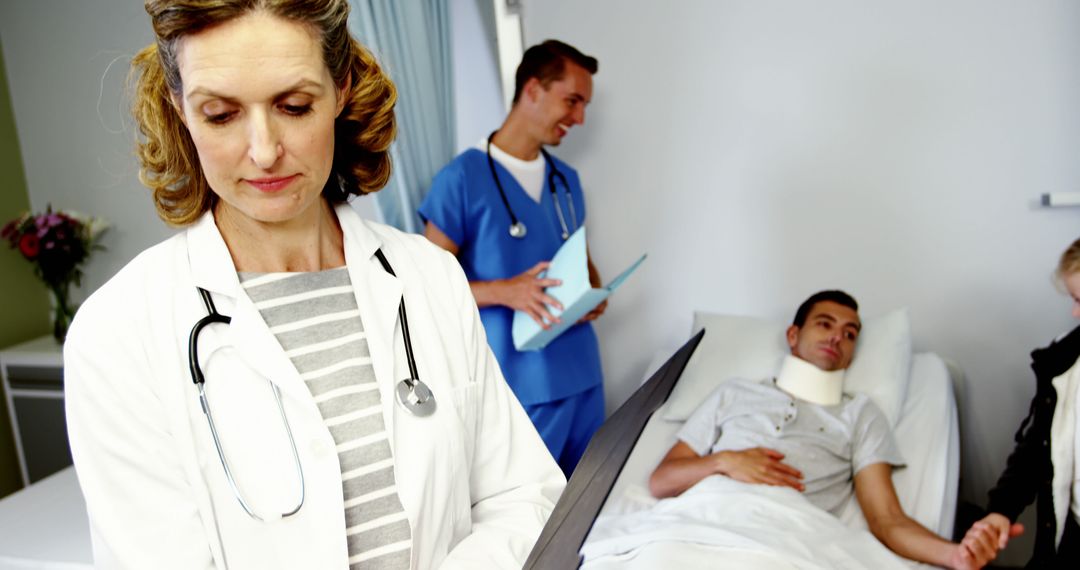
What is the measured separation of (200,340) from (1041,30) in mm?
2477

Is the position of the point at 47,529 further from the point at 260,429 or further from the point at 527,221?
the point at 527,221

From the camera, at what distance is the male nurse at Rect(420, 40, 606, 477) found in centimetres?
206

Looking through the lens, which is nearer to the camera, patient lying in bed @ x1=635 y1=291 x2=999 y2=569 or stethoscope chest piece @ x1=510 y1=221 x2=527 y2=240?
patient lying in bed @ x1=635 y1=291 x2=999 y2=569

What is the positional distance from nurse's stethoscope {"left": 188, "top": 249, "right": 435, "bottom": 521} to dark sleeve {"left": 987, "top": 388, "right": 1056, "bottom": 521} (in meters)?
1.67

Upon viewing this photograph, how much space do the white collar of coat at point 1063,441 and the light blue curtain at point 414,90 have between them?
63.8 inches

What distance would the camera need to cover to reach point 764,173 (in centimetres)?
265

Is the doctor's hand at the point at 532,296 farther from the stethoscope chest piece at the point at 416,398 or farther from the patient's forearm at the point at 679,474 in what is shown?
the stethoscope chest piece at the point at 416,398

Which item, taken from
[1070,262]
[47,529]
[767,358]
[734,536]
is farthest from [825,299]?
[47,529]

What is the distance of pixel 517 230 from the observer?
6.91 ft

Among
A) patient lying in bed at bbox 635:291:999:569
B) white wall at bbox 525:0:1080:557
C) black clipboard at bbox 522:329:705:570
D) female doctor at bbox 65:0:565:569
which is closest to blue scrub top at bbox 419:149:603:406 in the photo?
patient lying in bed at bbox 635:291:999:569

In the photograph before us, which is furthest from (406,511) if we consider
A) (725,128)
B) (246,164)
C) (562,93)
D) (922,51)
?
(922,51)

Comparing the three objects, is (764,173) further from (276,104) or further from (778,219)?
(276,104)

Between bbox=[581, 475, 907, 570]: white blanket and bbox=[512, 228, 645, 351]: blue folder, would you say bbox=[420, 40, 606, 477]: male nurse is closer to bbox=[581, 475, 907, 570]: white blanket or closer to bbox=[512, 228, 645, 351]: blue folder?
bbox=[512, 228, 645, 351]: blue folder

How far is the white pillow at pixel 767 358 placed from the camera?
2.37 m
